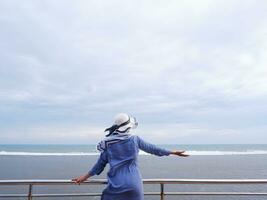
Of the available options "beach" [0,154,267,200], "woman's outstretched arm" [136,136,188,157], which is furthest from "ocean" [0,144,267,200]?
"woman's outstretched arm" [136,136,188,157]

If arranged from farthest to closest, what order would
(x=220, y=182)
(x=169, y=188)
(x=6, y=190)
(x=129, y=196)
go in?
(x=169, y=188), (x=6, y=190), (x=220, y=182), (x=129, y=196)

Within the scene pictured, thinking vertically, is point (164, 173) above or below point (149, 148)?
above

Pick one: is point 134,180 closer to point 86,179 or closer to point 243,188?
point 86,179

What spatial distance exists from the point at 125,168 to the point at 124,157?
93 millimetres

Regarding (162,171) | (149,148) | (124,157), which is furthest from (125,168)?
(162,171)

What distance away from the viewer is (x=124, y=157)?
318 cm

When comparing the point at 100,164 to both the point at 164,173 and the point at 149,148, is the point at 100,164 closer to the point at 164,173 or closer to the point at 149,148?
the point at 149,148

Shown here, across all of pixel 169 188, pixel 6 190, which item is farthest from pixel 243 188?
pixel 6 190

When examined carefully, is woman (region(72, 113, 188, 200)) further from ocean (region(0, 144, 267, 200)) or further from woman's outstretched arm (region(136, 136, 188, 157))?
ocean (region(0, 144, 267, 200))

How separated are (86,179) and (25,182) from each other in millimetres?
645

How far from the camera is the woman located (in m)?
3.12

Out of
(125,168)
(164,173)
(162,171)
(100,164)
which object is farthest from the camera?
(162,171)

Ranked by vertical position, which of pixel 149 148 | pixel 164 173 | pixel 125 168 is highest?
pixel 164 173

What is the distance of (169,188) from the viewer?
19.7 m
